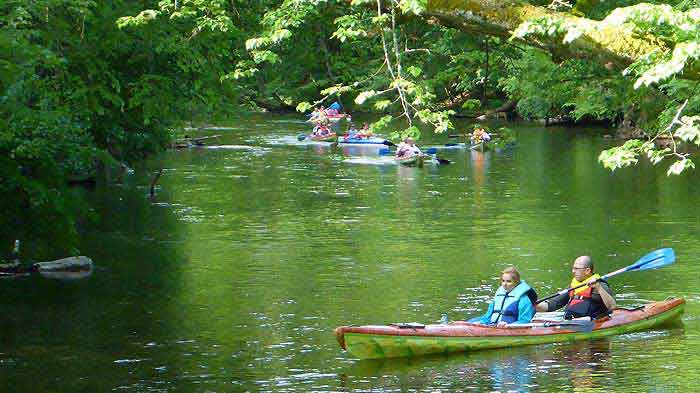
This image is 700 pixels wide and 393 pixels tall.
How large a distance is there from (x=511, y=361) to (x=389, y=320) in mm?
2814

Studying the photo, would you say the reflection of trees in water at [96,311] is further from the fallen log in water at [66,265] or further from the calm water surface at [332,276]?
the fallen log in water at [66,265]

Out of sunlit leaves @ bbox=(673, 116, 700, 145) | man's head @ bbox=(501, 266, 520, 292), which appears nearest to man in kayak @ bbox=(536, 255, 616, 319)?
man's head @ bbox=(501, 266, 520, 292)

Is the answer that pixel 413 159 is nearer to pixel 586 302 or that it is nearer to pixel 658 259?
pixel 586 302

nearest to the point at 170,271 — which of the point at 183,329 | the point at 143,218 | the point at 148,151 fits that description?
the point at 183,329

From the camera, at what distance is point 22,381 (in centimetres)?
1384

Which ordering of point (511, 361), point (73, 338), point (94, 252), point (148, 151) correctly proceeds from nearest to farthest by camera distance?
point (511, 361) < point (73, 338) < point (94, 252) < point (148, 151)

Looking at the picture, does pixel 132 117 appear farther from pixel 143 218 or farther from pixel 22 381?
pixel 22 381

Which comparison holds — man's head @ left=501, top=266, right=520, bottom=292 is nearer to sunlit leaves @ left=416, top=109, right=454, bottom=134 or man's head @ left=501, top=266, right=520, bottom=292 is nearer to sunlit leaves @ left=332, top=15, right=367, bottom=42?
sunlit leaves @ left=332, top=15, right=367, bottom=42

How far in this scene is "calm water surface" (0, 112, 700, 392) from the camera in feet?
47.4

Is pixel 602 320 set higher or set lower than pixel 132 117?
lower

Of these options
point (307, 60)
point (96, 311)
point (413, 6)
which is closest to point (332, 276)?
point (96, 311)

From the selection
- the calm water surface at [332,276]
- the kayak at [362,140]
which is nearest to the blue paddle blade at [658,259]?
the calm water surface at [332,276]

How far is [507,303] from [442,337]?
3.52ft

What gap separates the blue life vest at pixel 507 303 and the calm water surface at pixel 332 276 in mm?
520
